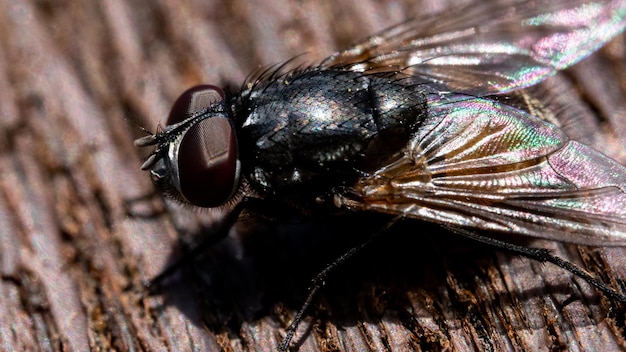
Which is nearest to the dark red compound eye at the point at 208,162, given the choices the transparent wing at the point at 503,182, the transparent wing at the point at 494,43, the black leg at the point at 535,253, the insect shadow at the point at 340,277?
the insect shadow at the point at 340,277

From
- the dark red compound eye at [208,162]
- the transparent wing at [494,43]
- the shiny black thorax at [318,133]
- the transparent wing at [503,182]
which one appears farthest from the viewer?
the transparent wing at [494,43]

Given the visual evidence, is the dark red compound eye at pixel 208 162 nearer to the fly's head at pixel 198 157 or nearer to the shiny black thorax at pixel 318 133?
the fly's head at pixel 198 157

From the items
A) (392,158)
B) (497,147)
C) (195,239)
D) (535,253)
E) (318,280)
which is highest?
(195,239)

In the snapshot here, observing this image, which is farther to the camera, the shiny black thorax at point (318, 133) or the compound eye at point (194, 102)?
the compound eye at point (194, 102)

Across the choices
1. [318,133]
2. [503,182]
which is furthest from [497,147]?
[318,133]

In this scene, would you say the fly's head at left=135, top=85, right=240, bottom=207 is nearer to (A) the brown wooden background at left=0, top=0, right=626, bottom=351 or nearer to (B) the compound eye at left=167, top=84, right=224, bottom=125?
(B) the compound eye at left=167, top=84, right=224, bottom=125

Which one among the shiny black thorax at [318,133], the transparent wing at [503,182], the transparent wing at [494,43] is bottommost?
the transparent wing at [503,182]

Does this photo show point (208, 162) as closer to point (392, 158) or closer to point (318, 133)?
point (318, 133)
